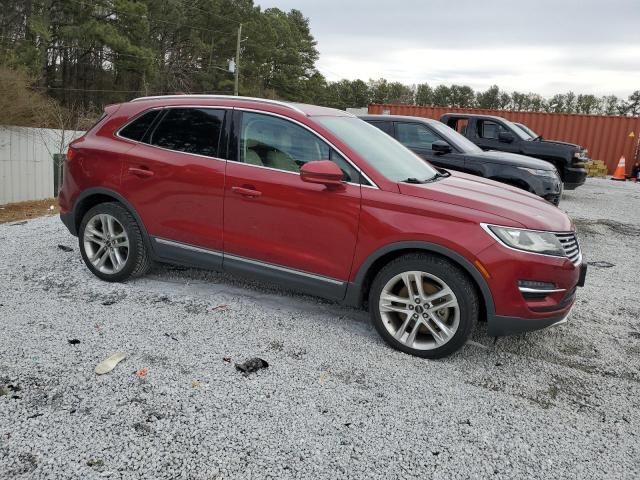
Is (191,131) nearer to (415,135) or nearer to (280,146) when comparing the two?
(280,146)

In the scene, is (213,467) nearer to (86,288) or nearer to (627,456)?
(627,456)

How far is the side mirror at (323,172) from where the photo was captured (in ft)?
12.1

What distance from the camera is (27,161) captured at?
19125 millimetres

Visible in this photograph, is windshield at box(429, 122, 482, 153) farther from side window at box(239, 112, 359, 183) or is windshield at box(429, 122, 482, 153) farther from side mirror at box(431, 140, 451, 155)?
side window at box(239, 112, 359, 183)

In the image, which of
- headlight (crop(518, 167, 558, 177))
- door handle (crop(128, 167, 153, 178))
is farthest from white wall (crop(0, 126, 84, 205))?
headlight (crop(518, 167, 558, 177))

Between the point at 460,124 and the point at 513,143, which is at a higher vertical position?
the point at 460,124

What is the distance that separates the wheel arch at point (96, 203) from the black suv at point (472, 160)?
4.80 metres

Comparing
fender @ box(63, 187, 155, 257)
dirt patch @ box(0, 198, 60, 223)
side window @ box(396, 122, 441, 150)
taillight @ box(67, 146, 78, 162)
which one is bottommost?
dirt patch @ box(0, 198, 60, 223)

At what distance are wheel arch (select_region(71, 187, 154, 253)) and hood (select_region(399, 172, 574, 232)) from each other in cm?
233

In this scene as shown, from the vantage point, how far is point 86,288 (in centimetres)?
475

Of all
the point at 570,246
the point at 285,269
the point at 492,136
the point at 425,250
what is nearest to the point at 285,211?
the point at 285,269

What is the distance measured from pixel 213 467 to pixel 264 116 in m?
2.67

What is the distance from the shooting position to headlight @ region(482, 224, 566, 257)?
11.2 feet

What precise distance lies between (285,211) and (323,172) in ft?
1.55
